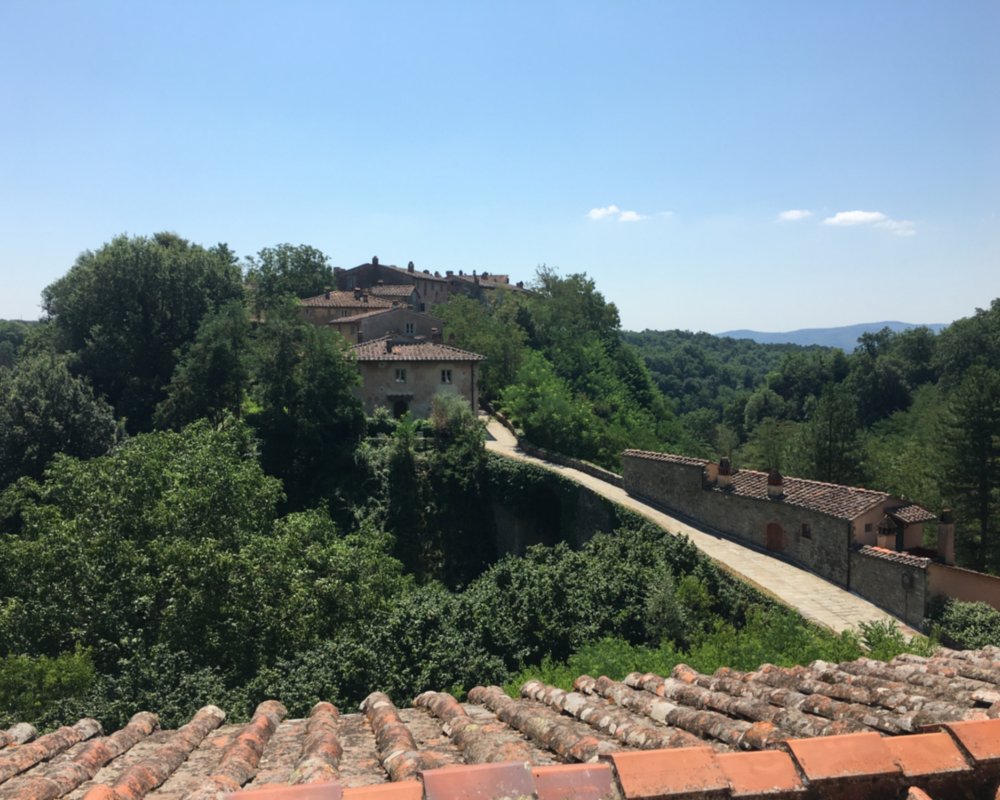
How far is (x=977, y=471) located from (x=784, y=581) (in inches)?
705

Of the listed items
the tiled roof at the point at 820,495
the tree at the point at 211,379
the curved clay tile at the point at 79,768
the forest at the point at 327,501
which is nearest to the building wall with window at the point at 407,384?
the forest at the point at 327,501

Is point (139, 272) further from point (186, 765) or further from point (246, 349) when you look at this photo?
point (186, 765)

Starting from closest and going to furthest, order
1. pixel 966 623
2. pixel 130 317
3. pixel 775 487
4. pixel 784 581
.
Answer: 1. pixel 966 623
2. pixel 784 581
3. pixel 775 487
4. pixel 130 317

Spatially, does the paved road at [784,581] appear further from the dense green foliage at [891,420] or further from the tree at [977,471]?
the tree at [977,471]

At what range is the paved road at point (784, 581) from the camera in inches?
Result: 816

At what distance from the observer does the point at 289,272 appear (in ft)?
259

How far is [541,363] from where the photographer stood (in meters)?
51.2

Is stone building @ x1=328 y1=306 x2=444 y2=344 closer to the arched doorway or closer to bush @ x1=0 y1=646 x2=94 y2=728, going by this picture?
the arched doorway

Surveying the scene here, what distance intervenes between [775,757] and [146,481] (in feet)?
66.6

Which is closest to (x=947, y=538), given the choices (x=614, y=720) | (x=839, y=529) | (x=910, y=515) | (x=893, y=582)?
(x=910, y=515)

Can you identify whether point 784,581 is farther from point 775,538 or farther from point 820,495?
point 820,495

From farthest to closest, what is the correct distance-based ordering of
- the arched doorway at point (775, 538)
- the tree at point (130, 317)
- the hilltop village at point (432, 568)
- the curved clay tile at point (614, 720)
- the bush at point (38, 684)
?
1. the tree at point (130, 317)
2. the arched doorway at point (775, 538)
3. the bush at point (38, 684)
4. the hilltop village at point (432, 568)
5. the curved clay tile at point (614, 720)

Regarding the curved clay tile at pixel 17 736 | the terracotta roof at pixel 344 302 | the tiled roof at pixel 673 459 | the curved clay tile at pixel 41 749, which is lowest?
the tiled roof at pixel 673 459

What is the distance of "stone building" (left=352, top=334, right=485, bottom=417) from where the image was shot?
146 feet
